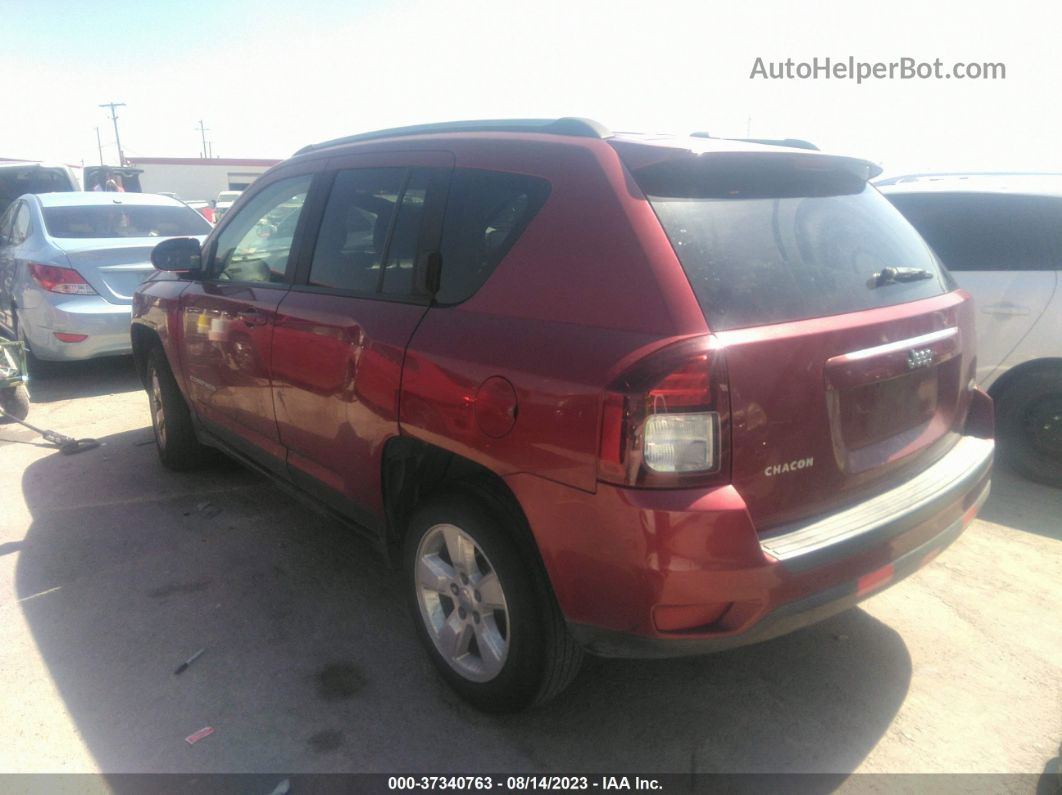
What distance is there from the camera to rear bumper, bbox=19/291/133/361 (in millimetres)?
6789

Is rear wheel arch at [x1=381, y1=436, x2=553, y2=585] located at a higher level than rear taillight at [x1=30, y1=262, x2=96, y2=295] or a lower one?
lower

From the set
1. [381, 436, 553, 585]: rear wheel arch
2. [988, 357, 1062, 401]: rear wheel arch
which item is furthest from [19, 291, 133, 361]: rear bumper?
[988, 357, 1062, 401]: rear wheel arch

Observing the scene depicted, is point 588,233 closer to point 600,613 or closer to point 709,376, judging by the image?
point 709,376

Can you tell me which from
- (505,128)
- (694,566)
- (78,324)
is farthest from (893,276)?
(78,324)

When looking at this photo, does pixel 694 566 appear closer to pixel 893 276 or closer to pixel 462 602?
pixel 462 602

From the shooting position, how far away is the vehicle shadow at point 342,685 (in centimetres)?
246

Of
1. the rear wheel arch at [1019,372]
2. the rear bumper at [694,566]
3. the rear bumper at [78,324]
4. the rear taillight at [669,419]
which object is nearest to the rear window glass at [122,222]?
the rear bumper at [78,324]

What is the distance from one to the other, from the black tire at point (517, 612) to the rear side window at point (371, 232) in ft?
2.75

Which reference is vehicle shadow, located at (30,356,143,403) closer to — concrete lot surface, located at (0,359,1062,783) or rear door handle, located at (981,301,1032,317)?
concrete lot surface, located at (0,359,1062,783)

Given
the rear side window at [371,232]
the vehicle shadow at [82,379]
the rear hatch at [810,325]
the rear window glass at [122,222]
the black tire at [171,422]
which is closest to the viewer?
the rear hatch at [810,325]

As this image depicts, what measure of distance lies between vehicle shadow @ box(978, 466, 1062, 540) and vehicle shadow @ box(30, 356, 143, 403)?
278 inches

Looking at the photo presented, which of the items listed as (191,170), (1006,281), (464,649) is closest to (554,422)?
(464,649)

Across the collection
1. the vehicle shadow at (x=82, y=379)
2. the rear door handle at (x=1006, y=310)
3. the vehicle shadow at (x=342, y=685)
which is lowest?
the vehicle shadow at (x=82, y=379)

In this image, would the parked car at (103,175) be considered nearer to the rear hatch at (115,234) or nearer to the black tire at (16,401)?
the rear hatch at (115,234)
